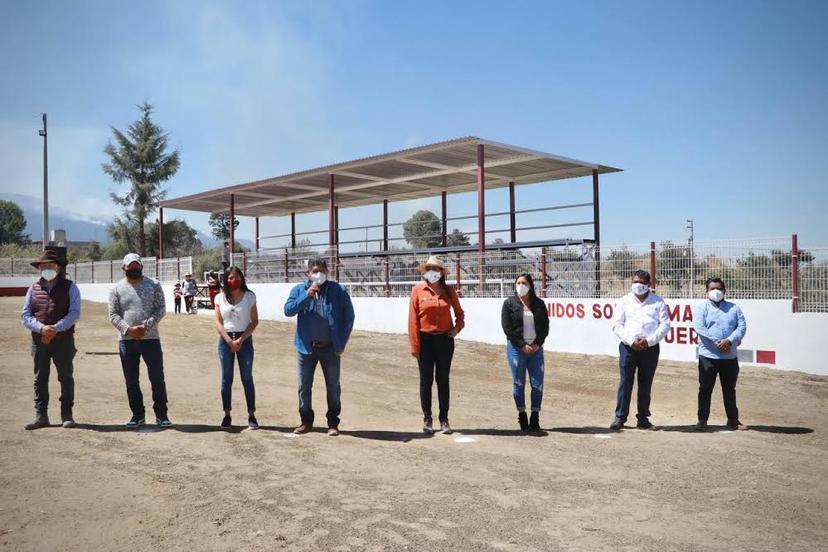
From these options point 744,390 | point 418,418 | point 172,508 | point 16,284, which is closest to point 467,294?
point 744,390

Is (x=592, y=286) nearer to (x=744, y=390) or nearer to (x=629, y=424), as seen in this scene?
(x=744, y=390)

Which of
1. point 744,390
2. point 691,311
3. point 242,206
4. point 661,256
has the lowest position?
point 744,390

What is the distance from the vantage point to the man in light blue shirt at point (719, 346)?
793cm

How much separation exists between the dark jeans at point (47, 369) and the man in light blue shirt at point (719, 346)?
23.1ft

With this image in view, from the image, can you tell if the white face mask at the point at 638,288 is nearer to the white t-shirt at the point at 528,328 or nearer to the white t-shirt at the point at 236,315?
the white t-shirt at the point at 528,328

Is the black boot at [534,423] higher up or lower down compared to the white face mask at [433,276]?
lower down

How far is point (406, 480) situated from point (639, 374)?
142 inches

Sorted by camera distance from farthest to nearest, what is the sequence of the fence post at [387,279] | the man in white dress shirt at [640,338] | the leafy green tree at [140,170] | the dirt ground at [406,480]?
the leafy green tree at [140,170], the fence post at [387,279], the man in white dress shirt at [640,338], the dirt ground at [406,480]

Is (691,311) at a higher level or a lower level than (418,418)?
higher

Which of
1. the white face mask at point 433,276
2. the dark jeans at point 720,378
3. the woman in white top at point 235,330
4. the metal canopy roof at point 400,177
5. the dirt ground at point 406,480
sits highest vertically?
the metal canopy roof at point 400,177

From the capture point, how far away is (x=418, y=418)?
8812mm

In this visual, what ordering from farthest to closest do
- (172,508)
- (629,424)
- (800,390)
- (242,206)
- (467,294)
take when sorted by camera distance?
(242,206) → (467,294) → (800,390) → (629,424) → (172,508)

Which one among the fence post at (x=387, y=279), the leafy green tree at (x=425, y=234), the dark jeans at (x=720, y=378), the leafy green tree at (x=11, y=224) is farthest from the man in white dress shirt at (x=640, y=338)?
the leafy green tree at (x=11, y=224)

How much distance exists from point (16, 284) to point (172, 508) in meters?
38.8
